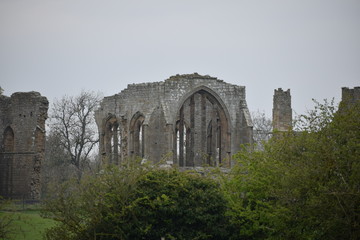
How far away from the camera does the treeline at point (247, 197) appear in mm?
10969

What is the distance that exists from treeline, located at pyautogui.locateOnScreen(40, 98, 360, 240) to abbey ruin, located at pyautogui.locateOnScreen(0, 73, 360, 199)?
34.8 ft

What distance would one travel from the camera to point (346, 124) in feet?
37.4

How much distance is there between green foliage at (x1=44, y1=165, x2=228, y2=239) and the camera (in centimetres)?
1330

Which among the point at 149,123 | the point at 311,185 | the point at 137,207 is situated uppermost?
the point at 149,123

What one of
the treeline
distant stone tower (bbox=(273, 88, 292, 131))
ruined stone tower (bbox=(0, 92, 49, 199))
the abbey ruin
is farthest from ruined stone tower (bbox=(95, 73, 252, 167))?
the treeline

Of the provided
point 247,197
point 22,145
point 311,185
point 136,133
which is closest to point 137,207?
point 247,197

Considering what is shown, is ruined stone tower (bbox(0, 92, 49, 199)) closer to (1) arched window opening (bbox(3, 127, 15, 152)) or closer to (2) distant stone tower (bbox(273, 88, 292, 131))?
(1) arched window opening (bbox(3, 127, 15, 152))

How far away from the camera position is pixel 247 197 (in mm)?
14305

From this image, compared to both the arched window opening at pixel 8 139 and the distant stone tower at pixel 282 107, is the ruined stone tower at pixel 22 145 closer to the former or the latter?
the arched window opening at pixel 8 139

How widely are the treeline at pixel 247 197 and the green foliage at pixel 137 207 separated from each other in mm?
21

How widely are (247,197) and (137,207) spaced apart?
2570 mm

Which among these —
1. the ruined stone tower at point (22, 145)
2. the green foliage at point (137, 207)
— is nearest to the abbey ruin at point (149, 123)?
the ruined stone tower at point (22, 145)

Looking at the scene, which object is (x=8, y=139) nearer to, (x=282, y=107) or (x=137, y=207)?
(x=282, y=107)

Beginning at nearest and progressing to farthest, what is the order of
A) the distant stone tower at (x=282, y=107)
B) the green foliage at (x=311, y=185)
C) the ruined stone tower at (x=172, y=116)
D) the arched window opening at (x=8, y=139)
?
the green foliage at (x=311, y=185) → the ruined stone tower at (x=172, y=116) → the distant stone tower at (x=282, y=107) → the arched window opening at (x=8, y=139)
